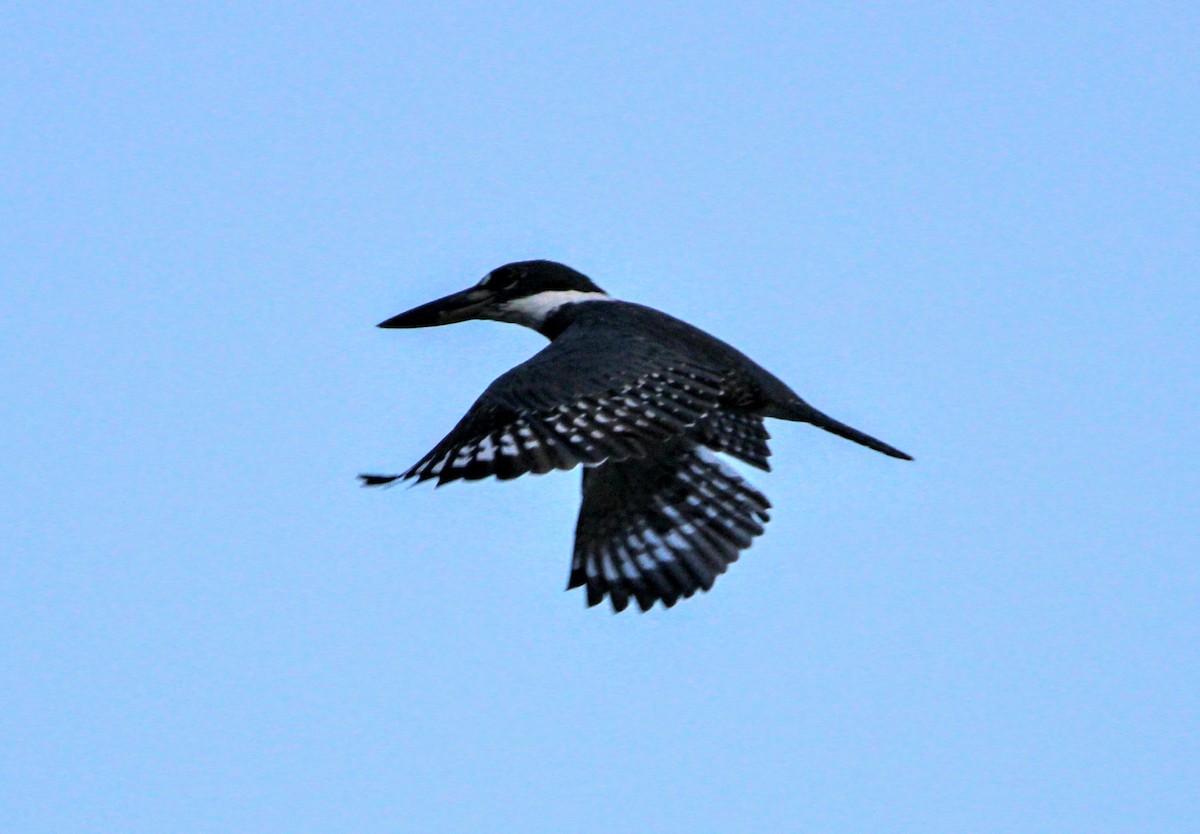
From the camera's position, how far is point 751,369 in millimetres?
8586

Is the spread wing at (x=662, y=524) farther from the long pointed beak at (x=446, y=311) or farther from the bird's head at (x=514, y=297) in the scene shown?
the long pointed beak at (x=446, y=311)

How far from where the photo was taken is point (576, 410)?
7.28 metres

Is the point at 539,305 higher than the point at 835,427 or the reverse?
higher

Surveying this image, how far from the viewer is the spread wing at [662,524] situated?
8.54 meters

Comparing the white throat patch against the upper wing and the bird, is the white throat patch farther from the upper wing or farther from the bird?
the upper wing

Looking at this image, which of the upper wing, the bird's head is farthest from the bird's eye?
the upper wing

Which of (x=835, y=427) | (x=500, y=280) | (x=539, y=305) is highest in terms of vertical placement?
(x=500, y=280)

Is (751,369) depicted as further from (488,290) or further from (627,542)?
(488,290)

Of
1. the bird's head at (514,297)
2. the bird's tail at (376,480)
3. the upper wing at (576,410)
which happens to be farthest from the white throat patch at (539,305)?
the bird's tail at (376,480)

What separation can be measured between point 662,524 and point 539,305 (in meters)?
1.53

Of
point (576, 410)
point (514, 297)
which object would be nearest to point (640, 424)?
point (576, 410)

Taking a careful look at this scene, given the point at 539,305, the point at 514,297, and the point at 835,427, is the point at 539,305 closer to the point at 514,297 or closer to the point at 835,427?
the point at 514,297

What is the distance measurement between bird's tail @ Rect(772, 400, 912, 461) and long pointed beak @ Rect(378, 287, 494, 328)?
2.00 m

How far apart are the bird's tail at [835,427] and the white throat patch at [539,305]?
1.29 metres
